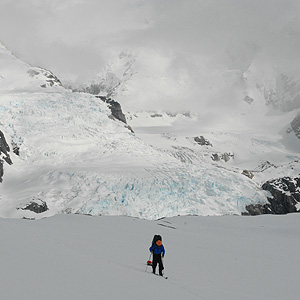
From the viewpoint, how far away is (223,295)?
1002 cm

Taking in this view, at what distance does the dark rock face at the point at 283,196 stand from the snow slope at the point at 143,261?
179 ft

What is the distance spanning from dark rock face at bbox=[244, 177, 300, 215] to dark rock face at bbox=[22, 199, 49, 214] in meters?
43.3

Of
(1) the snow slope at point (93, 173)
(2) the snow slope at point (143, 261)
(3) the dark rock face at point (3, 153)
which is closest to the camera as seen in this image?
(2) the snow slope at point (143, 261)

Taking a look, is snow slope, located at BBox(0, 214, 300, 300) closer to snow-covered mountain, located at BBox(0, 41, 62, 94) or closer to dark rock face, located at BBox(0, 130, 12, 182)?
dark rock face, located at BBox(0, 130, 12, 182)

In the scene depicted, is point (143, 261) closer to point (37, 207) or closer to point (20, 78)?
point (37, 207)

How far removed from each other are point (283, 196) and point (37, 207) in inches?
2160

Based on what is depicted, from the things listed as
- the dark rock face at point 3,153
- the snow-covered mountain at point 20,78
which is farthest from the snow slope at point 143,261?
the snow-covered mountain at point 20,78

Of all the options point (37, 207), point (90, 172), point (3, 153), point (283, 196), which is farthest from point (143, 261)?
point (283, 196)

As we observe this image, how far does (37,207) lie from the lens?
62188mm

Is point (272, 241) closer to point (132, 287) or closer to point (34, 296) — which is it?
point (132, 287)

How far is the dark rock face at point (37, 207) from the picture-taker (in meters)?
61.8

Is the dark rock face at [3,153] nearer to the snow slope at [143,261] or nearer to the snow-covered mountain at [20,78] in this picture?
the snow-covered mountain at [20,78]

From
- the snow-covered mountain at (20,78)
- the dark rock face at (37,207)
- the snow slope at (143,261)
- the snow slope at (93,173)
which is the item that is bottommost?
the snow slope at (143,261)

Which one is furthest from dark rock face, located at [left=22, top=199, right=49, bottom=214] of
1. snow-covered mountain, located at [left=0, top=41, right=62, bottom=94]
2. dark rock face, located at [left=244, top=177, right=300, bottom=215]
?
snow-covered mountain, located at [left=0, top=41, right=62, bottom=94]
